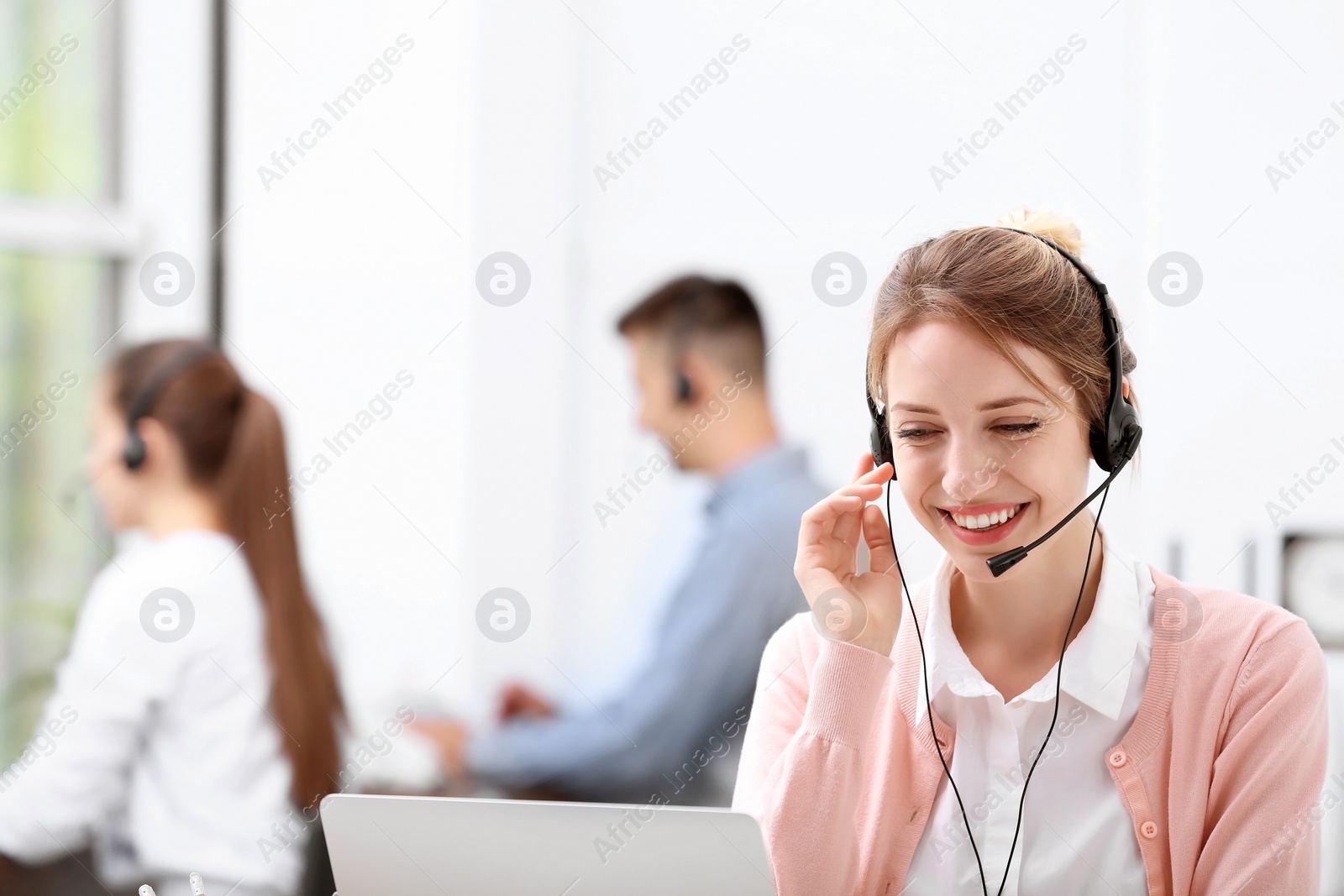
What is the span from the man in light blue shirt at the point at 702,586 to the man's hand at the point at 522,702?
148 millimetres

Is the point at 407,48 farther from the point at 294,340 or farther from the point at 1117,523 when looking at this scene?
the point at 1117,523

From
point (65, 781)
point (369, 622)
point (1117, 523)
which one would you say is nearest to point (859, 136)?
point (1117, 523)

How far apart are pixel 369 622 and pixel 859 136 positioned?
5.02 ft

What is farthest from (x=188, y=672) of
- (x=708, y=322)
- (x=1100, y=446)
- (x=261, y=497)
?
(x=1100, y=446)

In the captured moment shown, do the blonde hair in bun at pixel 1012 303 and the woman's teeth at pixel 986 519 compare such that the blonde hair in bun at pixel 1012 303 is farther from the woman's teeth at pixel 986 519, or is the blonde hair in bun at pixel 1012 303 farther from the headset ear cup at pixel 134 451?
the headset ear cup at pixel 134 451

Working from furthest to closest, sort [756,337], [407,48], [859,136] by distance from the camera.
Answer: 1. [407,48]
2. [859,136]
3. [756,337]

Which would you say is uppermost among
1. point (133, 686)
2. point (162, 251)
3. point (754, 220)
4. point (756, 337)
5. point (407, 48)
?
point (407, 48)

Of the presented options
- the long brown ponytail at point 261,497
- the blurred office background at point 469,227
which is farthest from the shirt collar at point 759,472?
the long brown ponytail at point 261,497

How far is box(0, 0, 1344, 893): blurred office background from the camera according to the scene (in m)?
2.29

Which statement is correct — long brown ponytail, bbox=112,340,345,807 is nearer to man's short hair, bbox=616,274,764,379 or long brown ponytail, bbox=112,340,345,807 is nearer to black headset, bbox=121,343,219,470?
black headset, bbox=121,343,219,470

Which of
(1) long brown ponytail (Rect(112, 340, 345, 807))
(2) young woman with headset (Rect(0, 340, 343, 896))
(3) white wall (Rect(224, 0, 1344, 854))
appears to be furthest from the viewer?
(3) white wall (Rect(224, 0, 1344, 854))

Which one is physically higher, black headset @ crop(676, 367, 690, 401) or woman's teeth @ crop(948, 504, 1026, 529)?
→ black headset @ crop(676, 367, 690, 401)

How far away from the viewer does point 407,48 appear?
8.31 ft

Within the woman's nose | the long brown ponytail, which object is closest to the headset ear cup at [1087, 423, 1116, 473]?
the woman's nose
